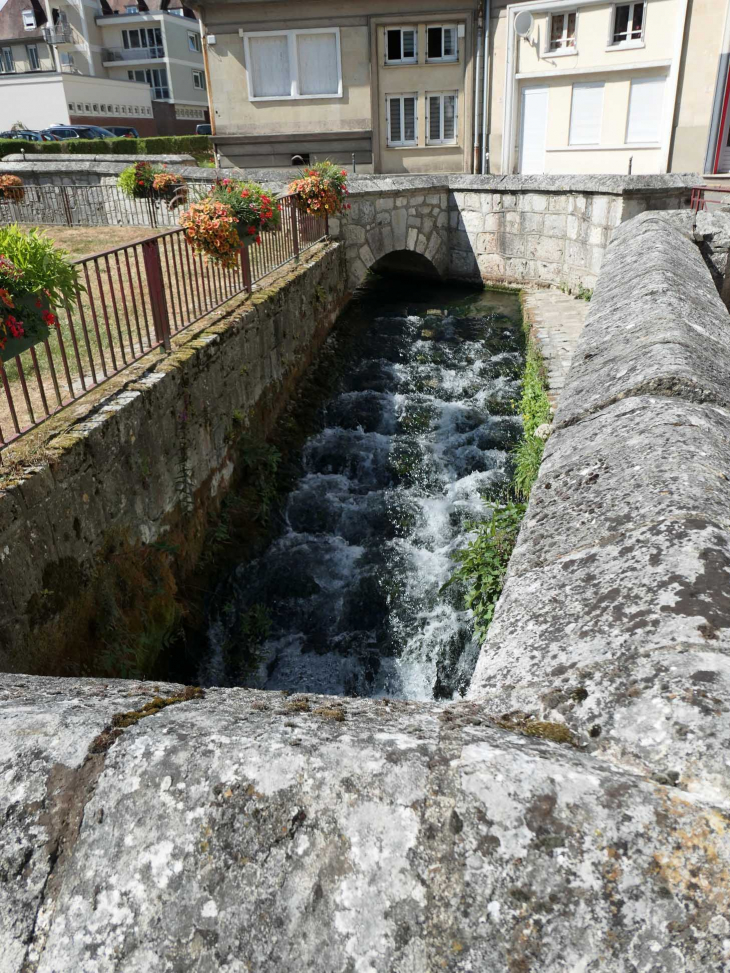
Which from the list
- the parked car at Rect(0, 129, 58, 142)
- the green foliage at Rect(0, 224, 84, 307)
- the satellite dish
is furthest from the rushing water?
the parked car at Rect(0, 129, 58, 142)

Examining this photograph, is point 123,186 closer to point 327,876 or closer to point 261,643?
point 261,643

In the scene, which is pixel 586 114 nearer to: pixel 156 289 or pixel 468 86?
pixel 468 86

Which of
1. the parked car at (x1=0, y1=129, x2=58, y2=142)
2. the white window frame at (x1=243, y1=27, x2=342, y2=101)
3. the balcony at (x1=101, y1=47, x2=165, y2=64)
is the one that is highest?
the balcony at (x1=101, y1=47, x2=165, y2=64)

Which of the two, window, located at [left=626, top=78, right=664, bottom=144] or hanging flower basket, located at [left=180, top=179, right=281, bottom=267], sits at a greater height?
window, located at [left=626, top=78, right=664, bottom=144]

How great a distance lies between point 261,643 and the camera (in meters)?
5.34

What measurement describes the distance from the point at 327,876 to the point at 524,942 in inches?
10.0

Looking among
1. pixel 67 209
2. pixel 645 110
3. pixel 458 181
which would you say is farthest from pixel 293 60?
pixel 645 110

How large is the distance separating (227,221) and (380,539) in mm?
3259

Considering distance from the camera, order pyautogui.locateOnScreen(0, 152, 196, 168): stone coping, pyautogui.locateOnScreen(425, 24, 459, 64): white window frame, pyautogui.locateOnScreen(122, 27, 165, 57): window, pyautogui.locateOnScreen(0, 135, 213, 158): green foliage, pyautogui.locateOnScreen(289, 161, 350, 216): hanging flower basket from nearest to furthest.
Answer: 1. pyautogui.locateOnScreen(289, 161, 350, 216): hanging flower basket
2. pyautogui.locateOnScreen(0, 152, 196, 168): stone coping
3. pyautogui.locateOnScreen(425, 24, 459, 64): white window frame
4. pyautogui.locateOnScreen(0, 135, 213, 158): green foliage
5. pyautogui.locateOnScreen(122, 27, 165, 57): window

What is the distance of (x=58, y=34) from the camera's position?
43.0 metres

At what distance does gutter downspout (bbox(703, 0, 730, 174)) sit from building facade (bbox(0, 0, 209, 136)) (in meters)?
35.0

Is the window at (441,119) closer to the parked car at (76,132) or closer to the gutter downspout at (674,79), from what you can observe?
the gutter downspout at (674,79)

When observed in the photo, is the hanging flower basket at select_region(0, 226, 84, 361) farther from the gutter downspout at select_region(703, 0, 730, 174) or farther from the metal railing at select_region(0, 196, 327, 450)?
the gutter downspout at select_region(703, 0, 730, 174)

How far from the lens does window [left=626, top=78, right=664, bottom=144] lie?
16.8m
